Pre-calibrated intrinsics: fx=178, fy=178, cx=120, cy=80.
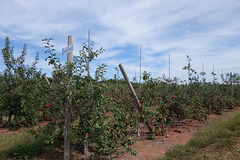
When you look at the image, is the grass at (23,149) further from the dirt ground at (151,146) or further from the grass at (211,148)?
the grass at (211,148)

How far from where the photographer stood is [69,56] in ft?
11.2

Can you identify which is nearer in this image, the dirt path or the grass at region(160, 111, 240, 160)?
the grass at region(160, 111, 240, 160)

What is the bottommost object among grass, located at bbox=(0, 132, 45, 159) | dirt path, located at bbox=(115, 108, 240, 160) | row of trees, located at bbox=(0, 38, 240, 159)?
dirt path, located at bbox=(115, 108, 240, 160)

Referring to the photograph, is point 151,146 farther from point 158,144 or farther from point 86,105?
point 86,105

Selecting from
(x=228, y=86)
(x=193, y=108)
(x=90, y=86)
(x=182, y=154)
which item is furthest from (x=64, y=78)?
(x=228, y=86)

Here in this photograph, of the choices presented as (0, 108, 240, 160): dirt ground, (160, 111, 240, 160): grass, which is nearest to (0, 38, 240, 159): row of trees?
(0, 108, 240, 160): dirt ground

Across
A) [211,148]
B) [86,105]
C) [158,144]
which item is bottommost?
[158,144]

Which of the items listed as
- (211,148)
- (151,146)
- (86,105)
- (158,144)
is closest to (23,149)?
(86,105)

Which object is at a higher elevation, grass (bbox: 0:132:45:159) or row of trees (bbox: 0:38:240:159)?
row of trees (bbox: 0:38:240:159)

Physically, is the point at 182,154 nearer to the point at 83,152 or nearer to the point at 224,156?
the point at 224,156

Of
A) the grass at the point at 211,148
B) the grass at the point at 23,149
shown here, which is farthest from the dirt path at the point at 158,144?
the grass at the point at 23,149

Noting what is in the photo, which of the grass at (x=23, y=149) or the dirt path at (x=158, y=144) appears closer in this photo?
the grass at (x=23, y=149)

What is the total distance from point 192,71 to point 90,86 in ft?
16.4

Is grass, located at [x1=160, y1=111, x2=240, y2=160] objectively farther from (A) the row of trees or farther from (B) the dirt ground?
(A) the row of trees
